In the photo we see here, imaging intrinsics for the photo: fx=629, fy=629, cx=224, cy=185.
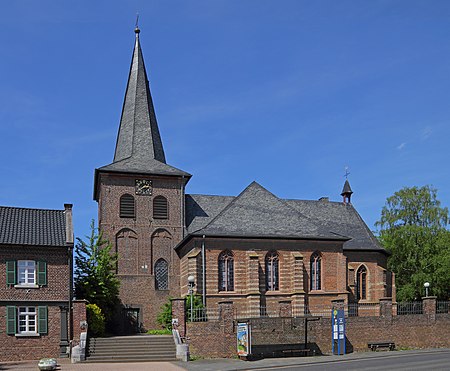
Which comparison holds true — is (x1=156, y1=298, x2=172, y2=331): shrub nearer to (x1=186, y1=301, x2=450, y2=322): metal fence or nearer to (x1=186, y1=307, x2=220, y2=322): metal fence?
(x1=186, y1=301, x2=450, y2=322): metal fence

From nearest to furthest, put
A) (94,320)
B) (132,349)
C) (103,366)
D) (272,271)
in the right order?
(103,366) → (132,349) → (94,320) → (272,271)

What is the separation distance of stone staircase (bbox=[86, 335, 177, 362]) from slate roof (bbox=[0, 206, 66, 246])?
5.48 m

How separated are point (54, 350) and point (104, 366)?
5.09 meters

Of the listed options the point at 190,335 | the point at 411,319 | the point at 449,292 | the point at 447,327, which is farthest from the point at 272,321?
the point at 449,292

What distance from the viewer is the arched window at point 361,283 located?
45.8 m

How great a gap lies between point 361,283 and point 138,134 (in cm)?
1946

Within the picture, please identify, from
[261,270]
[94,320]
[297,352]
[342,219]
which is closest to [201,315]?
[297,352]

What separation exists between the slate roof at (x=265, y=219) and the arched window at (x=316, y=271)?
1.45 meters

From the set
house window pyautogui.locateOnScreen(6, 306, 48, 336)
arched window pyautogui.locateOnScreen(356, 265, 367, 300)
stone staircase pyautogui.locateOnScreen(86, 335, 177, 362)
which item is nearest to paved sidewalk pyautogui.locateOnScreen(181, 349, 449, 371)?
stone staircase pyautogui.locateOnScreen(86, 335, 177, 362)

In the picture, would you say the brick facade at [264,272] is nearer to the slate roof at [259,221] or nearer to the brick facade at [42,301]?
the slate roof at [259,221]

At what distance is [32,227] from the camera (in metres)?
32.9

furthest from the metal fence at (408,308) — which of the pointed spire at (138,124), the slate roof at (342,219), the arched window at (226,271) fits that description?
the pointed spire at (138,124)

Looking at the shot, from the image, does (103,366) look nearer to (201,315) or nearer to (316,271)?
(201,315)

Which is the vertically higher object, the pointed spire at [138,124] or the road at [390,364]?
the pointed spire at [138,124]
